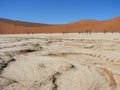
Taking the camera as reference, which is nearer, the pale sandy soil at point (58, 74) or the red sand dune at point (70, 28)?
the pale sandy soil at point (58, 74)

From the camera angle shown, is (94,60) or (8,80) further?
(94,60)

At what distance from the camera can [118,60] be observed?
7.64 metres

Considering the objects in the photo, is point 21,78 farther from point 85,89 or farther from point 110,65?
point 110,65

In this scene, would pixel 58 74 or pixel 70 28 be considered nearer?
pixel 58 74

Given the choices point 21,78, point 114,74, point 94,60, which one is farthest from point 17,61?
point 114,74

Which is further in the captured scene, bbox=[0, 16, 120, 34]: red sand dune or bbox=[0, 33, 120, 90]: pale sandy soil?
bbox=[0, 16, 120, 34]: red sand dune

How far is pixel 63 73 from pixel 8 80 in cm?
140

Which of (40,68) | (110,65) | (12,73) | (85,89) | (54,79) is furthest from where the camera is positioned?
(110,65)

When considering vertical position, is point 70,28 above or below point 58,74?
below

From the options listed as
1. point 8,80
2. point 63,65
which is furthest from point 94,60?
point 8,80

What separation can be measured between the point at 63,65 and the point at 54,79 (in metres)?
1.19

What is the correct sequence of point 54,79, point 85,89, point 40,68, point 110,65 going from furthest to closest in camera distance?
point 110,65 < point 40,68 < point 54,79 < point 85,89

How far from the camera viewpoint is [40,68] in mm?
6406

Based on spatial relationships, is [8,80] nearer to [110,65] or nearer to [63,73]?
[63,73]
